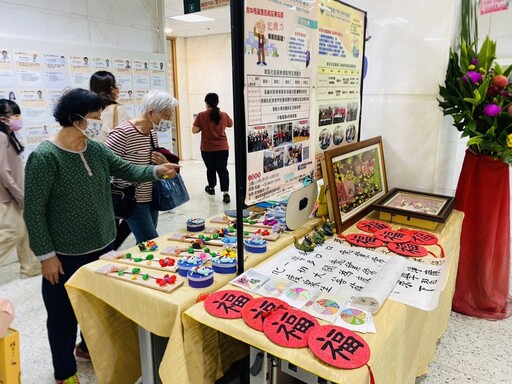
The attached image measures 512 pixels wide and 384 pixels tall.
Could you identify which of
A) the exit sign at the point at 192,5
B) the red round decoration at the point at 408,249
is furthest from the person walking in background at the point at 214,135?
the red round decoration at the point at 408,249

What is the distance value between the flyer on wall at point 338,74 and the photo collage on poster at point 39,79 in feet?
6.49

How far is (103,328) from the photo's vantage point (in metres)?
1.56

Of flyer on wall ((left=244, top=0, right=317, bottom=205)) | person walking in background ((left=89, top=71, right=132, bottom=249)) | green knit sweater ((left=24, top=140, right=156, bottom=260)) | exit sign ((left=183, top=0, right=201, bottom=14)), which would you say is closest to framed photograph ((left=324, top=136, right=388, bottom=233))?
flyer on wall ((left=244, top=0, right=317, bottom=205))

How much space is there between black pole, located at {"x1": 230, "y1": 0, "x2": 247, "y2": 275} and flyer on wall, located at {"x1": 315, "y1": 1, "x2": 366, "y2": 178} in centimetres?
56

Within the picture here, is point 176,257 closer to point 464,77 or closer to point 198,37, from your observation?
point 464,77

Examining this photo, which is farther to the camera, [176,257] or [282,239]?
[282,239]

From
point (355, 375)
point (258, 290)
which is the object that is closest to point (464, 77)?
point (258, 290)

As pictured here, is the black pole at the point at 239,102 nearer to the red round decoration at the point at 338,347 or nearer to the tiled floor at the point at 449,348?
the red round decoration at the point at 338,347

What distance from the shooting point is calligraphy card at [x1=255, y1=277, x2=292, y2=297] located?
47.9 inches

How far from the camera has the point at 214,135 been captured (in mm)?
4953

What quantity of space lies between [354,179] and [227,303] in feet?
3.27

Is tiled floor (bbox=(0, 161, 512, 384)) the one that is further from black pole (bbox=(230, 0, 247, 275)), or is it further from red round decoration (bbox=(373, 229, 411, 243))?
black pole (bbox=(230, 0, 247, 275))

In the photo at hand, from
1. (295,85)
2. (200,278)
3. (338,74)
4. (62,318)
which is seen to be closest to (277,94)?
(295,85)

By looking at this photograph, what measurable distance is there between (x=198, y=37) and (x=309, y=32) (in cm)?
679
